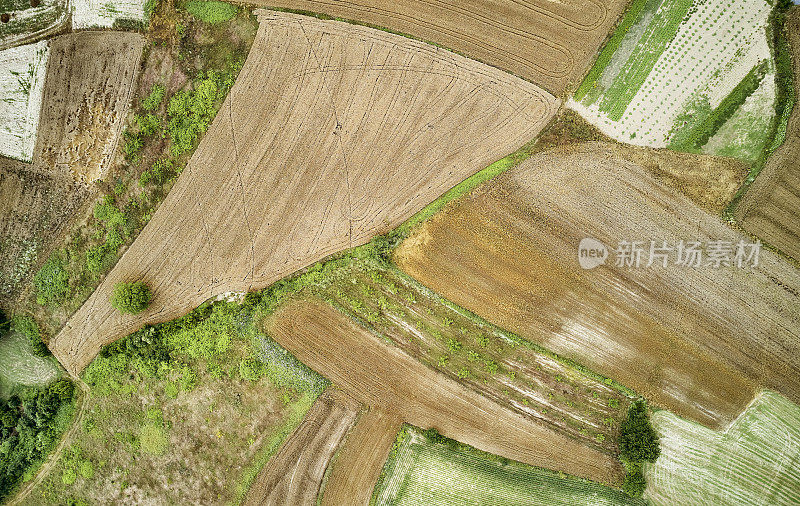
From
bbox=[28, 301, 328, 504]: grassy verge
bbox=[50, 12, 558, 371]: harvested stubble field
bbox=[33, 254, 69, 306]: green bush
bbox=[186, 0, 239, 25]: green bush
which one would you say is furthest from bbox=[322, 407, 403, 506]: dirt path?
bbox=[186, 0, 239, 25]: green bush

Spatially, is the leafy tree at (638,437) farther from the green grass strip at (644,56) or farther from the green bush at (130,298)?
the green bush at (130,298)

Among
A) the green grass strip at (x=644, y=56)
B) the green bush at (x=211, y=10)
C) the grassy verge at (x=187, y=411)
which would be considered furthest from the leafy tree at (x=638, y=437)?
the green bush at (x=211, y=10)

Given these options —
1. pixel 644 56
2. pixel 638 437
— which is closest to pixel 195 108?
pixel 644 56

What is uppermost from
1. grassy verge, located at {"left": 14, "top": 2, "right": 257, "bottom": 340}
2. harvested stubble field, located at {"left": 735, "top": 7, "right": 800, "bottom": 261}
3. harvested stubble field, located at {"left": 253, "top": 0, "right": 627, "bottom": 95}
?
harvested stubble field, located at {"left": 253, "top": 0, "right": 627, "bottom": 95}

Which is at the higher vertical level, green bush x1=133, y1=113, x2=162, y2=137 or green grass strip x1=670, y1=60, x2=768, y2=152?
green grass strip x1=670, y1=60, x2=768, y2=152

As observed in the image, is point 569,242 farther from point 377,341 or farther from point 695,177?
point 377,341

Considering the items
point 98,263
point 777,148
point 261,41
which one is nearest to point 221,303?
point 98,263

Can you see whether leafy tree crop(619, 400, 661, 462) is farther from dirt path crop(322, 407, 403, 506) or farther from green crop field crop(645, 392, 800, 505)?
dirt path crop(322, 407, 403, 506)
